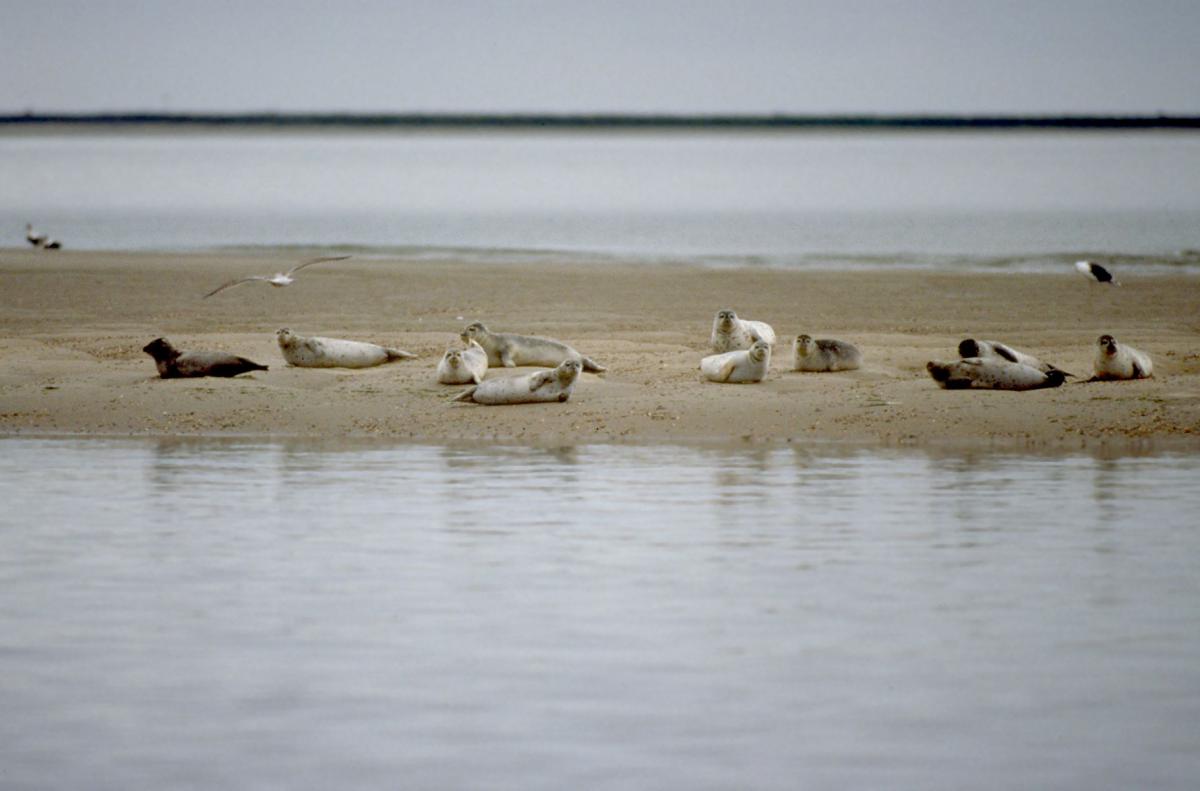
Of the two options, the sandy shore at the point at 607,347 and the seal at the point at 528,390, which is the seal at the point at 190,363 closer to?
the sandy shore at the point at 607,347

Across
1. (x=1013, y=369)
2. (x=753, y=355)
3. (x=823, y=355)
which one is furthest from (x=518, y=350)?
(x=1013, y=369)

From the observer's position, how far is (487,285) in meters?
23.6

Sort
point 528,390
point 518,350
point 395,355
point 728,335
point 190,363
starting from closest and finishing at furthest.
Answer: point 528,390
point 190,363
point 518,350
point 395,355
point 728,335

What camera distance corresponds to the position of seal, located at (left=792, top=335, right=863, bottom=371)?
14.3 metres

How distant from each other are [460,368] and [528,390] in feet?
2.52

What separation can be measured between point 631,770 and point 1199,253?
105 ft

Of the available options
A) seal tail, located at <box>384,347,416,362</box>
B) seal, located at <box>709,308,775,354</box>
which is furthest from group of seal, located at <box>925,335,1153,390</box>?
seal tail, located at <box>384,347,416,362</box>

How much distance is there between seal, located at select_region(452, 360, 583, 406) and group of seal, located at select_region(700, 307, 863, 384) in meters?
1.29

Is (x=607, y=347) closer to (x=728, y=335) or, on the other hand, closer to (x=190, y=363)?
(x=728, y=335)

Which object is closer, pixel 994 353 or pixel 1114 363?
pixel 1114 363

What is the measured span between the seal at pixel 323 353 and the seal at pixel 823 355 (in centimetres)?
351

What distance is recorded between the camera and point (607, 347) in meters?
16.1

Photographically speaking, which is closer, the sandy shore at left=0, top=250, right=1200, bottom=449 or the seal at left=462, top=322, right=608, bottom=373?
the sandy shore at left=0, top=250, right=1200, bottom=449

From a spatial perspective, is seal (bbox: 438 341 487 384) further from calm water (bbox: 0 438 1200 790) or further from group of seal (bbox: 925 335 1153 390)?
group of seal (bbox: 925 335 1153 390)
